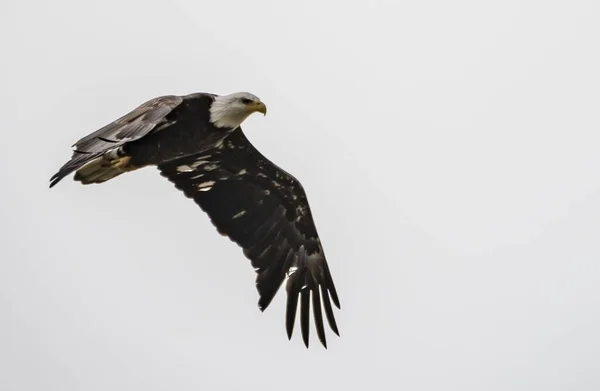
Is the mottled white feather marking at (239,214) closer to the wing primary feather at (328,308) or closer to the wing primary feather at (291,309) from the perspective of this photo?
the wing primary feather at (291,309)

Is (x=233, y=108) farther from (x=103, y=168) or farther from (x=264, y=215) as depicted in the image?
(x=264, y=215)

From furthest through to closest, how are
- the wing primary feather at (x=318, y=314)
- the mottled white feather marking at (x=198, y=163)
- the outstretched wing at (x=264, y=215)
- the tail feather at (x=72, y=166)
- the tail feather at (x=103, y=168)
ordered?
the mottled white feather marking at (x=198, y=163) < the outstretched wing at (x=264, y=215) < the wing primary feather at (x=318, y=314) < the tail feather at (x=103, y=168) < the tail feather at (x=72, y=166)

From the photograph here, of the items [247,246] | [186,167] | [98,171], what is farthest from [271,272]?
[98,171]

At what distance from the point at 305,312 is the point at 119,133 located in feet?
15.0

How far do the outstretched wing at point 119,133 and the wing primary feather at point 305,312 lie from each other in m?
4.00

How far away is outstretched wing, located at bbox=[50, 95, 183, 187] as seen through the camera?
14.6 metres

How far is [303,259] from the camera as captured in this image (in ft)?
60.3

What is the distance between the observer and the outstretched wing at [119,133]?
14633 mm

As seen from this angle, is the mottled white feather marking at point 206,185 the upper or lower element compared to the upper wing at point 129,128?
upper

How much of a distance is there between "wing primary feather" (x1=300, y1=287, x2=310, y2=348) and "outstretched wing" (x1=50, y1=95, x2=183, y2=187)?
13.1ft

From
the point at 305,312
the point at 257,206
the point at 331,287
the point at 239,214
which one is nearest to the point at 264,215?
the point at 257,206

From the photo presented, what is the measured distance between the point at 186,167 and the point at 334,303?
319 centimetres

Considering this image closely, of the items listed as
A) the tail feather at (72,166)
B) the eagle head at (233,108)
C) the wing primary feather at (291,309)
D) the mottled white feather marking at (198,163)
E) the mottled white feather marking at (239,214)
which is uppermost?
the eagle head at (233,108)

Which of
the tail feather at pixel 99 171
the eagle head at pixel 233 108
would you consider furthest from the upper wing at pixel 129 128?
the tail feather at pixel 99 171
